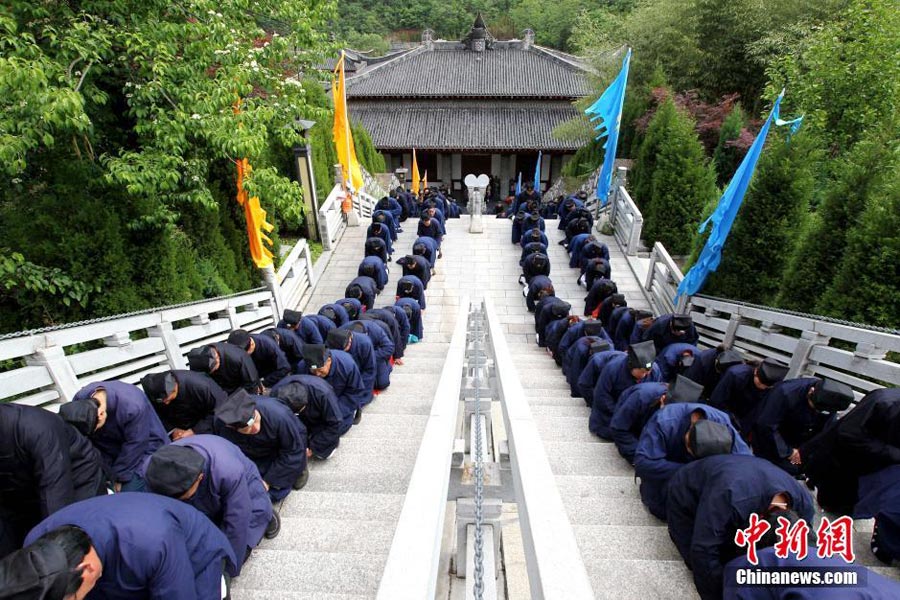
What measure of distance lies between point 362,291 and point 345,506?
17.2 feet

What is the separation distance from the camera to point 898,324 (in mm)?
5227

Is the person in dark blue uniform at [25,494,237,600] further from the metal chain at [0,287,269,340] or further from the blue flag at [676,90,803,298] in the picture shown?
the blue flag at [676,90,803,298]

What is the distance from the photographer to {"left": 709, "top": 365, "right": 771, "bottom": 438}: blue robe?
498 centimetres

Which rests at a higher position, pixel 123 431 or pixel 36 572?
pixel 36 572

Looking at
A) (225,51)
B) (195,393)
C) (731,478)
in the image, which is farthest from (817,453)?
(225,51)

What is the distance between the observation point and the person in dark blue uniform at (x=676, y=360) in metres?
5.71

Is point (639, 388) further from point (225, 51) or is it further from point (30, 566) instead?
point (225, 51)

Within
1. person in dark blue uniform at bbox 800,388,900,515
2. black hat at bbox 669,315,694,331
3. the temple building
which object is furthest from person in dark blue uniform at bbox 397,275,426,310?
the temple building

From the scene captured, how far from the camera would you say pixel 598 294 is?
9070 millimetres

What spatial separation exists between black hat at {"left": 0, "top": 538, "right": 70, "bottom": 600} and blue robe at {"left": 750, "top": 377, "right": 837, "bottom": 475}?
542cm

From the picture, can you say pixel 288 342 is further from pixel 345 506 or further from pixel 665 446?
pixel 665 446

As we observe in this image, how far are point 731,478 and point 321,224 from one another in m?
11.4

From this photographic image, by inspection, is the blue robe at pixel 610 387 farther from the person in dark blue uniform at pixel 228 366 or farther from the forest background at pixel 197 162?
the person in dark blue uniform at pixel 228 366

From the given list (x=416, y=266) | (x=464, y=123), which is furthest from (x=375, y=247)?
(x=464, y=123)
